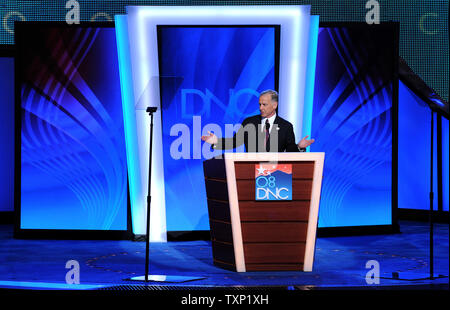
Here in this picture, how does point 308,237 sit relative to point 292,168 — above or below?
below

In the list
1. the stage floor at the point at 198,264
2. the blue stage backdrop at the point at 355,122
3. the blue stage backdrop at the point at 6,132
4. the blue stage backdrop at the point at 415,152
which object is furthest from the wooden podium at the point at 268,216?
the blue stage backdrop at the point at 6,132

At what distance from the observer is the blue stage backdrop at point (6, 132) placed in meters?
9.26

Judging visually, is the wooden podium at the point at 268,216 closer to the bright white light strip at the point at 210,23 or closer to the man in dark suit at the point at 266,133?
the man in dark suit at the point at 266,133

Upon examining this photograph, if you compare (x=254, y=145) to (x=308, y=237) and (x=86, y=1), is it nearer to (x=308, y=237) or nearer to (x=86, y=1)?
(x=308, y=237)

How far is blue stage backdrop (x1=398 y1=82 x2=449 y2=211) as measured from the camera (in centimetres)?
945

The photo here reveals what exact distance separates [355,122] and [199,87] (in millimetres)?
1936

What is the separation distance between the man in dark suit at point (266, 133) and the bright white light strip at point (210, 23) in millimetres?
1975

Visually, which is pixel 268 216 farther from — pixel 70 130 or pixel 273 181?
pixel 70 130

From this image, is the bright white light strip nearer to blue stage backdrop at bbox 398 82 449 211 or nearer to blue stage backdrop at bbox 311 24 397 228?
blue stage backdrop at bbox 311 24 397 228

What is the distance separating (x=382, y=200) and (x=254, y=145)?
10.4 feet

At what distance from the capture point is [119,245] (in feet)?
23.7

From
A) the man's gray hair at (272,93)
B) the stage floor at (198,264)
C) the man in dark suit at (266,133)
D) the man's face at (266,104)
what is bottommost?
the stage floor at (198,264)

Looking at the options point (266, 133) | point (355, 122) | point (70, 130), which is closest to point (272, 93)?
point (266, 133)
